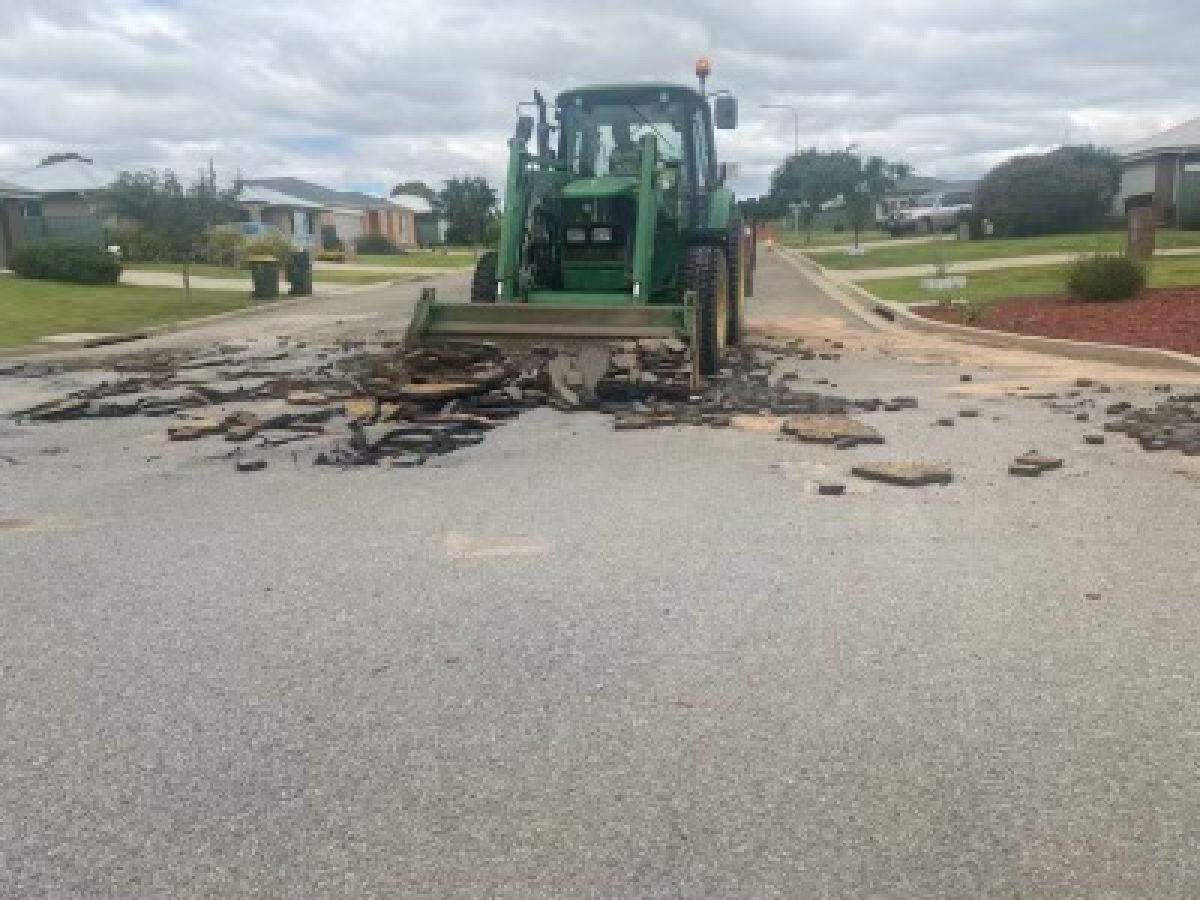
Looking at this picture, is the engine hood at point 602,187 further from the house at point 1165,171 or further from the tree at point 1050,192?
the tree at point 1050,192

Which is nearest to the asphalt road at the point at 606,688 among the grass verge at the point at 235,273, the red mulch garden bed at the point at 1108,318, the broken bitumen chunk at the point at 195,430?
the broken bitumen chunk at the point at 195,430

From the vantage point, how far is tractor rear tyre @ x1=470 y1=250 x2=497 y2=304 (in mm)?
13148

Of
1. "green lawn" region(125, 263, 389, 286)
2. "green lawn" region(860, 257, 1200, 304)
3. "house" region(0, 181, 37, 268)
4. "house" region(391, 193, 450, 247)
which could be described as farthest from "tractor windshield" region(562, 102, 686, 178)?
"house" region(391, 193, 450, 247)

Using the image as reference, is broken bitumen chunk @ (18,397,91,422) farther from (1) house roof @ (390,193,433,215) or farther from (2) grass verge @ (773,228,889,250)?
(1) house roof @ (390,193,433,215)

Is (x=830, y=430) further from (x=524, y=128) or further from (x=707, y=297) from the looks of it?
(x=524, y=128)

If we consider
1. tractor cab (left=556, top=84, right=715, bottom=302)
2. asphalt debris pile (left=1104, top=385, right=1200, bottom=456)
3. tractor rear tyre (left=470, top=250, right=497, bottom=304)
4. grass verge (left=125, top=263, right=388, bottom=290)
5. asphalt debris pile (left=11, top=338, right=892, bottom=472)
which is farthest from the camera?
grass verge (left=125, top=263, right=388, bottom=290)

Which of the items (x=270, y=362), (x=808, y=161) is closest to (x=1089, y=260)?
(x=270, y=362)

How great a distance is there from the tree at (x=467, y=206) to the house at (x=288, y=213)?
27.0ft

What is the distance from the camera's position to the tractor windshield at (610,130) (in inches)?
531

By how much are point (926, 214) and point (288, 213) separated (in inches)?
1494

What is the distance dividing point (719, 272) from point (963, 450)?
5027mm

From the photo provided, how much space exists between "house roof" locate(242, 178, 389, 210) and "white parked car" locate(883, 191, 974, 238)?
37.2 meters

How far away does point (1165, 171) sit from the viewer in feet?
144

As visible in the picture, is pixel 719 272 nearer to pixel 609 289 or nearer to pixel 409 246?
pixel 609 289
